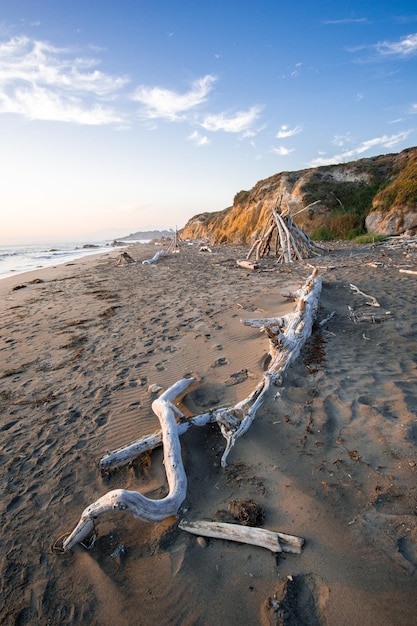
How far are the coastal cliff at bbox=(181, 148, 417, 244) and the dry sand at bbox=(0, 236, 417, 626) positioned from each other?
12.6 metres

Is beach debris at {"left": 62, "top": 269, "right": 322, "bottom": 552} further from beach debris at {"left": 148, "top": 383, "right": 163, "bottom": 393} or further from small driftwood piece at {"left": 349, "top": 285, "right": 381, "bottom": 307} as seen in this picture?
small driftwood piece at {"left": 349, "top": 285, "right": 381, "bottom": 307}

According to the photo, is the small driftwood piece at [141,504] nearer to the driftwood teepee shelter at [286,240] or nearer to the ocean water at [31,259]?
the driftwood teepee shelter at [286,240]

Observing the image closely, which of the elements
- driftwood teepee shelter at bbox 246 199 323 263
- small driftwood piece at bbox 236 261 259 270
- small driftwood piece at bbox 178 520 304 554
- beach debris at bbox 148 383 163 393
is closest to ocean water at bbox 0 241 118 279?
small driftwood piece at bbox 236 261 259 270

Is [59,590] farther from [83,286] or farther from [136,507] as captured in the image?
[83,286]

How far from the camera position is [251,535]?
199 centimetres

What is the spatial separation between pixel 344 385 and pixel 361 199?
20.2 meters

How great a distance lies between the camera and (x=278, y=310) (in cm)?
646

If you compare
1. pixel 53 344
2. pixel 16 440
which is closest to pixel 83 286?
pixel 53 344

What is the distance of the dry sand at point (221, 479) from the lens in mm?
1802

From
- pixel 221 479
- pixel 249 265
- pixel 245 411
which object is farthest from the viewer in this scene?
pixel 249 265

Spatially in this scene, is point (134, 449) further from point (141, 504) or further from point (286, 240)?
point (286, 240)

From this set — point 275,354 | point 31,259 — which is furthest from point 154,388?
point 31,259

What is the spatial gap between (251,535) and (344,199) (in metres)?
22.6

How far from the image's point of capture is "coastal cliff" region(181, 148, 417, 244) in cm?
1634
